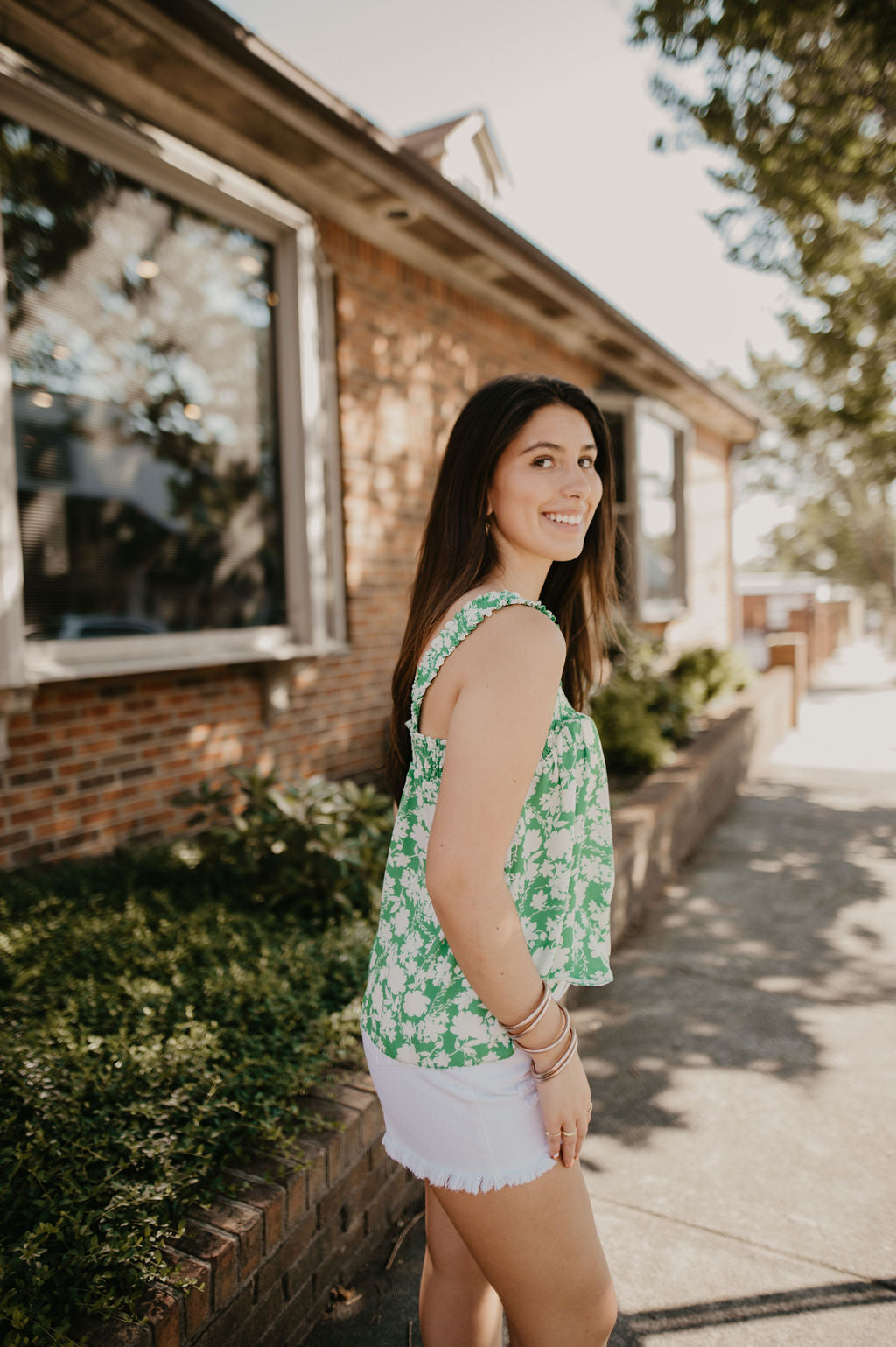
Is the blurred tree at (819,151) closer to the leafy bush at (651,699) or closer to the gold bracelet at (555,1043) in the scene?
the leafy bush at (651,699)

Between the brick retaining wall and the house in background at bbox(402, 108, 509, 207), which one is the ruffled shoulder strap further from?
the house in background at bbox(402, 108, 509, 207)

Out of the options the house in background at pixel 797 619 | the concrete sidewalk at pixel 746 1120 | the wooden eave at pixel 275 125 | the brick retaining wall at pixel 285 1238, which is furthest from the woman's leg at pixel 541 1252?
the house in background at pixel 797 619

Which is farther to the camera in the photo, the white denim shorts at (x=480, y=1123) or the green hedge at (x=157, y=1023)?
the green hedge at (x=157, y=1023)

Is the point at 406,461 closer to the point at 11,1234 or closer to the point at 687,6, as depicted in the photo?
the point at 687,6

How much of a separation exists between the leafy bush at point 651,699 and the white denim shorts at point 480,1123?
340 centimetres

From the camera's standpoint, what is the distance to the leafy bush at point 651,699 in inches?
257

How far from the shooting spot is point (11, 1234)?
70.3 inches

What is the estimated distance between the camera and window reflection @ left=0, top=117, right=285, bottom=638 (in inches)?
144

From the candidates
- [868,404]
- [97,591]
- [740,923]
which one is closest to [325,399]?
[97,591]

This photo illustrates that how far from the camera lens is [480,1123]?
133 centimetres

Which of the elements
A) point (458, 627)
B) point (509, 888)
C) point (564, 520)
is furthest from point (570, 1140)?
point (564, 520)

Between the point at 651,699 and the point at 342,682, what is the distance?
3.19 meters

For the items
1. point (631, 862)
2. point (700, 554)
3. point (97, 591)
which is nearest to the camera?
point (97, 591)

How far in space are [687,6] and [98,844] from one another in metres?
6.52
